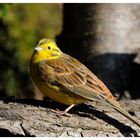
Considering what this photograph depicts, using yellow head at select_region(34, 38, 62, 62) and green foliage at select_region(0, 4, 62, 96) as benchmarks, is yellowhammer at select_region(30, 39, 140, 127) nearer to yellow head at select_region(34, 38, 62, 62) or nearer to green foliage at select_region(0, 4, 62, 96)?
yellow head at select_region(34, 38, 62, 62)

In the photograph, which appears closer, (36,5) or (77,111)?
(77,111)

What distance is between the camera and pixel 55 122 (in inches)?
200

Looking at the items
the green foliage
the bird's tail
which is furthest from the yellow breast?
the green foliage

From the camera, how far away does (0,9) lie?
6.24 meters

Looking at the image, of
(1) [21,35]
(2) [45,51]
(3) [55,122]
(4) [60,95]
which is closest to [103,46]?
(2) [45,51]

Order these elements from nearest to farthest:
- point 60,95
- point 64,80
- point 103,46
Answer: point 60,95 < point 64,80 < point 103,46

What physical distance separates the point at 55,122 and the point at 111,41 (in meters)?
1.77

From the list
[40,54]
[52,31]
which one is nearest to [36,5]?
[52,31]

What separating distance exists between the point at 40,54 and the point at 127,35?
4.89 ft

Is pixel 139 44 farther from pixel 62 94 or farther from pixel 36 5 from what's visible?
pixel 36 5

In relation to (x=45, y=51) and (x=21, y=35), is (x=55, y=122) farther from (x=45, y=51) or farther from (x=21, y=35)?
(x=21, y=35)

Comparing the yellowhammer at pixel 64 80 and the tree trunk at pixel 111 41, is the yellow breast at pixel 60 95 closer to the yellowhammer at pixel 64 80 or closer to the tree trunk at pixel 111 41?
the yellowhammer at pixel 64 80

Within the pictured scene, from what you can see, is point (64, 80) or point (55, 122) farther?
point (64, 80)

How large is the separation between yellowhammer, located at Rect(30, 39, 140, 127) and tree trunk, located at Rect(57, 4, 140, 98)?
1152mm
